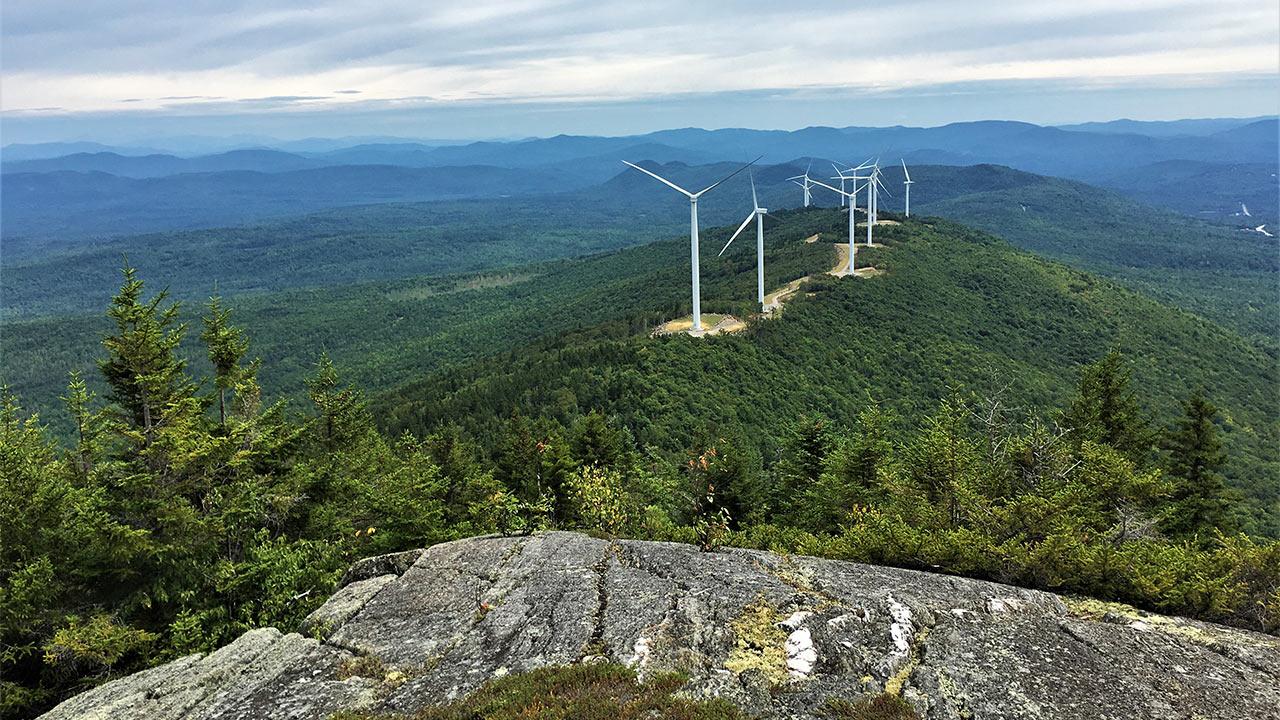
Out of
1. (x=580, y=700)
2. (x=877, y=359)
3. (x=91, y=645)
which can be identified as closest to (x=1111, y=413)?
(x=580, y=700)

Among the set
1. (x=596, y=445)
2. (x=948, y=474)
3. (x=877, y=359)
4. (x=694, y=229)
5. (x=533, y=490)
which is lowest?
(x=877, y=359)

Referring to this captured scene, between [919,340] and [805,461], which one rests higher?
[805,461]

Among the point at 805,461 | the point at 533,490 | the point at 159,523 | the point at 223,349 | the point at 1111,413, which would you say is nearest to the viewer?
the point at 159,523

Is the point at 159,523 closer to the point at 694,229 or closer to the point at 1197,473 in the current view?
the point at 1197,473

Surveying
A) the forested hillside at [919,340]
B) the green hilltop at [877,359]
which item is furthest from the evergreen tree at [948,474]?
the green hilltop at [877,359]

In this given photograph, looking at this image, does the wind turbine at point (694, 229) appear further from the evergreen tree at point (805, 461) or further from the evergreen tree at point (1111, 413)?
the evergreen tree at point (1111, 413)

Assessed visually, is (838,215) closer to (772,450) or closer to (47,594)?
(772,450)
